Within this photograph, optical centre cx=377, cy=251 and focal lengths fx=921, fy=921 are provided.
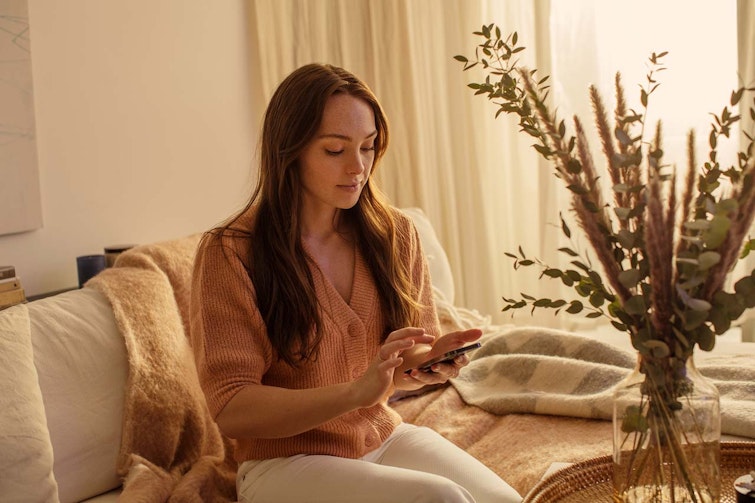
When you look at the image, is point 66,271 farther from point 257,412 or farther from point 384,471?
point 384,471

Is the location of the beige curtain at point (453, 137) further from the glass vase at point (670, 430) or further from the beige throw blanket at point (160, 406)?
the glass vase at point (670, 430)

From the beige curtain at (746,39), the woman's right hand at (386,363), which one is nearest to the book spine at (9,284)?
the woman's right hand at (386,363)

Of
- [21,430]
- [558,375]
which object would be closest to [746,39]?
[558,375]

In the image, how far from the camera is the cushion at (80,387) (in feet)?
6.02

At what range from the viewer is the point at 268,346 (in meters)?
1.74

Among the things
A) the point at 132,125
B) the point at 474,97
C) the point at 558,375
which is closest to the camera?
the point at 558,375

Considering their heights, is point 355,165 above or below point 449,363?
above

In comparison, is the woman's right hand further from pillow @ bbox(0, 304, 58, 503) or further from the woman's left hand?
pillow @ bbox(0, 304, 58, 503)

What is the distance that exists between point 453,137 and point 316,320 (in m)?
2.30

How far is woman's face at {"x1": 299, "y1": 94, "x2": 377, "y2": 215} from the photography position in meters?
1.80

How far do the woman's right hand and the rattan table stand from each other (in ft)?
0.95

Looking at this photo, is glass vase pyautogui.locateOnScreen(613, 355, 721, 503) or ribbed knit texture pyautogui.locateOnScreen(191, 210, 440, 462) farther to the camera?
ribbed knit texture pyautogui.locateOnScreen(191, 210, 440, 462)

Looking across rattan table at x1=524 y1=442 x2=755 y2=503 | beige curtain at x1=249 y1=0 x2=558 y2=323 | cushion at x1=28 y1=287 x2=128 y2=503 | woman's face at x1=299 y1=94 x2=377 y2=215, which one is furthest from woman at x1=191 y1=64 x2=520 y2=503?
beige curtain at x1=249 y1=0 x2=558 y2=323

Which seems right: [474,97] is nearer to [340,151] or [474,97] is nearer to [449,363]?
[340,151]
